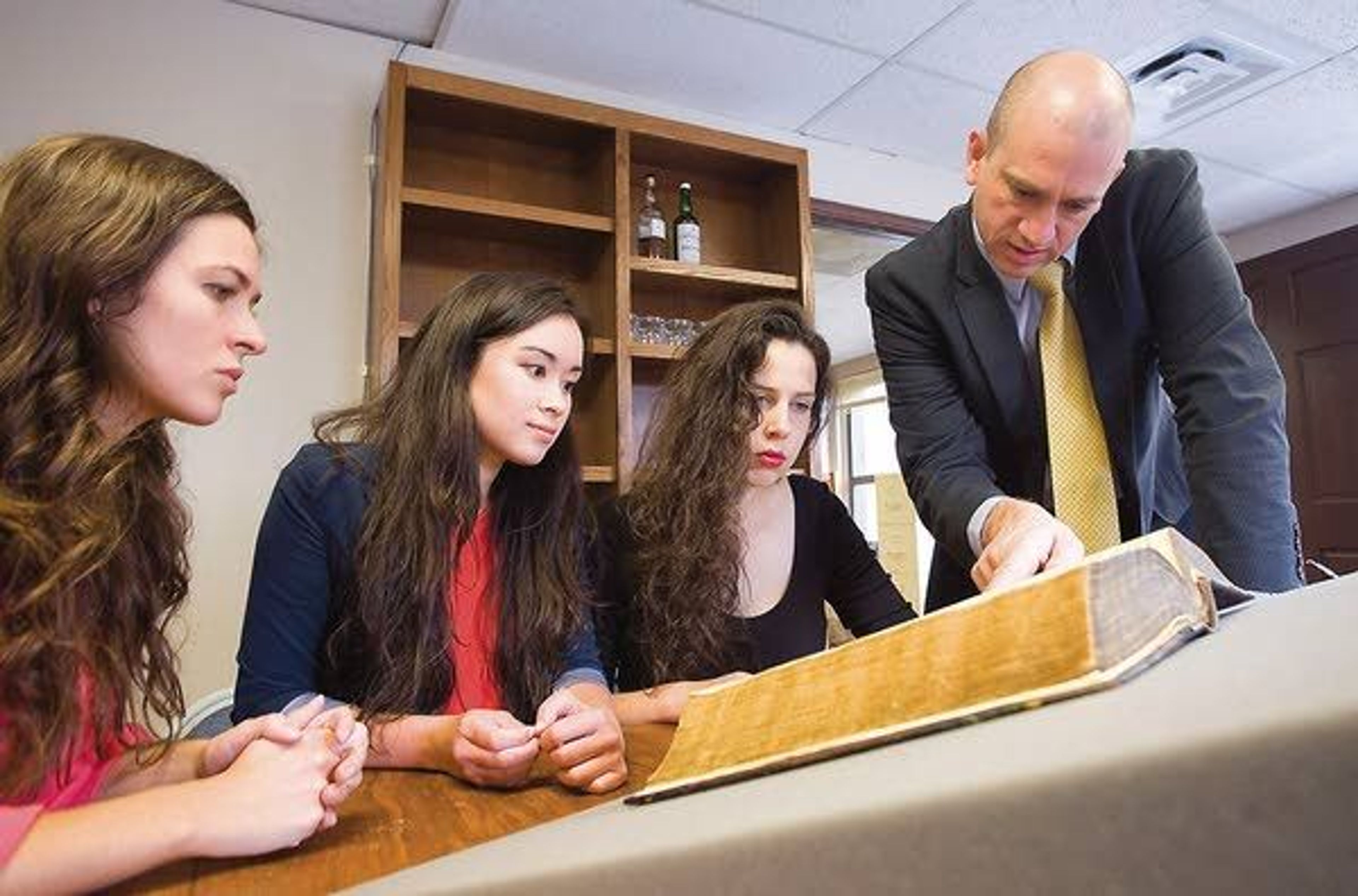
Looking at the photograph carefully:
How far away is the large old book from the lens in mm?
249

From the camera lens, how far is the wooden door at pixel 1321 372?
3.46 m

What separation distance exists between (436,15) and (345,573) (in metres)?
1.85

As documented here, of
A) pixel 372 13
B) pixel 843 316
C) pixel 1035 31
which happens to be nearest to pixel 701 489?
pixel 372 13

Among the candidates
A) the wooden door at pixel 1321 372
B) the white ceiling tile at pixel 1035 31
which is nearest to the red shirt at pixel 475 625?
the white ceiling tile at pixel 1035 31

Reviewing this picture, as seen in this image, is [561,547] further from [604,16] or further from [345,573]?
[604,16]

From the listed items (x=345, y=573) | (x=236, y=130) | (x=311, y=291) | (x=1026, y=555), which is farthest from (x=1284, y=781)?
(x=236, y=130)

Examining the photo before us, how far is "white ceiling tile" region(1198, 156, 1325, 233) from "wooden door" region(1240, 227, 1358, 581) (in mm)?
334

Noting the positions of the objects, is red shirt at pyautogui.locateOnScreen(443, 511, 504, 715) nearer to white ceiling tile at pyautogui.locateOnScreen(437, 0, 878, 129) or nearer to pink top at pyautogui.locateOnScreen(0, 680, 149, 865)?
pink top at pyautogui.locateOnScreen(0, 680, 149, 865)

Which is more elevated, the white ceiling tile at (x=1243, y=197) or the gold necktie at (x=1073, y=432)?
the white ceiling tile at (x=1243, y=197)

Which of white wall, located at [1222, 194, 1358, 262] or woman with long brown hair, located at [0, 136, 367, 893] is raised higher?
white wall, located at [1222, 194, 1358, 262]

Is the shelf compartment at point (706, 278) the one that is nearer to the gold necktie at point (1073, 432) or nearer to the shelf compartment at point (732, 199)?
the shelf compartment at point (732, 199)

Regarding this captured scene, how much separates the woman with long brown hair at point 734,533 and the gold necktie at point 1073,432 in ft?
1.17

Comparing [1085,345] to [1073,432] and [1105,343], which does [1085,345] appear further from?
[1073,432]

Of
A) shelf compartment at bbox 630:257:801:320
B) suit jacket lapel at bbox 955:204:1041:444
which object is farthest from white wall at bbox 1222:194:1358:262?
suit jacket lapel at bbox 955:204:1041:444
